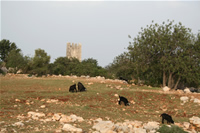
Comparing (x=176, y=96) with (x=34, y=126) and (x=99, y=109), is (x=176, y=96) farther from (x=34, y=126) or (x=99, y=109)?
(x=34, y=126)

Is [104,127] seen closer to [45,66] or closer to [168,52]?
[168,52]

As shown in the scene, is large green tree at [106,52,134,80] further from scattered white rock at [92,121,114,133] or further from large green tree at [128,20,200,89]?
scattered white rock at [92,121,114,133]

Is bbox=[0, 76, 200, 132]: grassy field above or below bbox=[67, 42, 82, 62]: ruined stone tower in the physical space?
below

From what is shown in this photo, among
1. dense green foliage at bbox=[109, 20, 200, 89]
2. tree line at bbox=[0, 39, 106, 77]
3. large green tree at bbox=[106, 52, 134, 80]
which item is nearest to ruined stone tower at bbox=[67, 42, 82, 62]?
tree line at bbox=[0, 39, 106, 77]

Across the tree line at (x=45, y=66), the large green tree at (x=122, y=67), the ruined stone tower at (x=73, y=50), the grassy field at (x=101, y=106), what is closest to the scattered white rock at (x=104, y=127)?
the grassy field at (x=101, y=106)

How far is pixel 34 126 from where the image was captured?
8305mm

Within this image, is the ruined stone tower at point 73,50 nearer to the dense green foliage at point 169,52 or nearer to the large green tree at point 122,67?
the large green tree at point 122,67

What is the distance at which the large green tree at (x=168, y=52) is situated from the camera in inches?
948

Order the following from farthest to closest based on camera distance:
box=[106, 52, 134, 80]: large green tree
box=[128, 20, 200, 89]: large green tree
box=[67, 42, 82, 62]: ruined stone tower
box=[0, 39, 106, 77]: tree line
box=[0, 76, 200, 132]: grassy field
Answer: box=[67, 42, 82, 62]: ruined stone tower < box=[0, 39, 106, 77]: tree line < box=[106, 52, 134, 80]: large green tree < box=[128, 20, 200, 89]: large green tree < box=[0, 76, 200, 132]: grassy field

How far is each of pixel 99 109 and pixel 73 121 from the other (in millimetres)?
4313

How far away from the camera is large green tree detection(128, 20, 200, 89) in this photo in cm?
2408

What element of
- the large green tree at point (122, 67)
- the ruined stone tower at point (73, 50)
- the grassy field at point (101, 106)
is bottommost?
the grassy field at point (101, 106)

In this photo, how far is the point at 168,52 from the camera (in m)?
25.3

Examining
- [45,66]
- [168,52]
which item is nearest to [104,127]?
[168,52]
